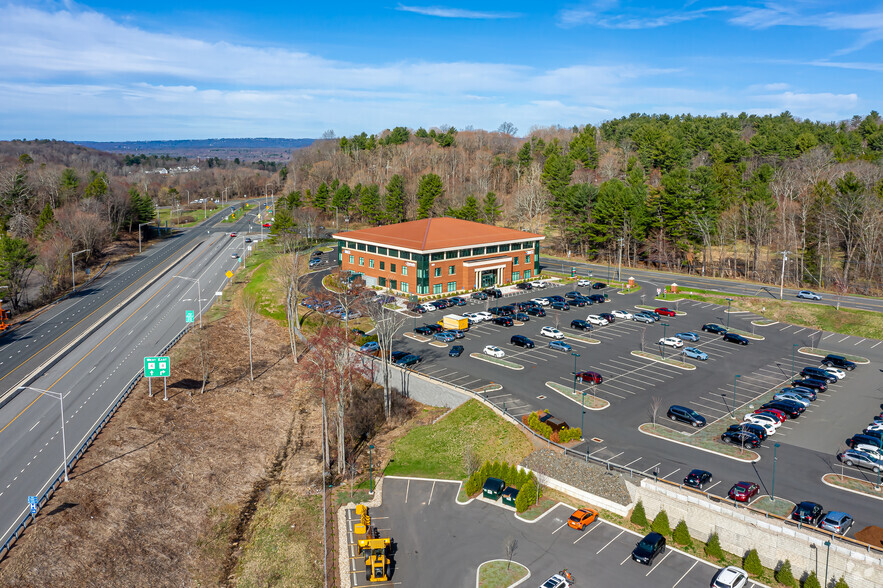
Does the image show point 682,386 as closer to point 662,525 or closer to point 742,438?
point 742,438

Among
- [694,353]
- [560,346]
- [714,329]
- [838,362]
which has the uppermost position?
[714,329]

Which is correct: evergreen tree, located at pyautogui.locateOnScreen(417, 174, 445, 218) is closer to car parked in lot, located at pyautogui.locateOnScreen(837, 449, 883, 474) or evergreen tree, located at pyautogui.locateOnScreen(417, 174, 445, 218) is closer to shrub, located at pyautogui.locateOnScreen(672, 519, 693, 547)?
car parked in lot, located at pyautogui.locateOnScreen(837, 449, 883, 474)

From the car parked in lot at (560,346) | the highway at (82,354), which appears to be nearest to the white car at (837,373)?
the car parked in lot at (560,346)

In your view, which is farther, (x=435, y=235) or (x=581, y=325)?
(x=435, y=235)

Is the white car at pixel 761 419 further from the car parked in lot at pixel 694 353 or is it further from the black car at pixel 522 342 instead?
the black car at pixel 522 342

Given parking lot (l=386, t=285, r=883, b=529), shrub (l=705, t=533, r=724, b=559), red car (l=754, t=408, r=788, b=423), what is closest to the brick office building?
parking lot (l=386, t=285, r=883, b=529)

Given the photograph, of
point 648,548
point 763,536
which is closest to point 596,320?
point 763,536

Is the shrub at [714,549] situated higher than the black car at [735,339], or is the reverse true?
the black car at [735,339]
